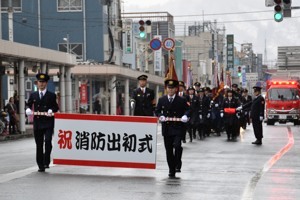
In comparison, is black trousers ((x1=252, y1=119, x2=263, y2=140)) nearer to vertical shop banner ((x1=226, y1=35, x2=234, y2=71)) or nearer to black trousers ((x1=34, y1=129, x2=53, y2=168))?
black trousers ((x1=34, y1=129, x2=53, y2=168))

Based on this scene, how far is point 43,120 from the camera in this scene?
48.2ft

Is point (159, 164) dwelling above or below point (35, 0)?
below

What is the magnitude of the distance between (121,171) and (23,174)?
6.34 feet

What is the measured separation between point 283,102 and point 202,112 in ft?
58.8

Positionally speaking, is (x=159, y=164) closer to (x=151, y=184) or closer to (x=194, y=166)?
(x=194, y=166)

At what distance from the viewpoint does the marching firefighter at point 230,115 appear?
2716cm

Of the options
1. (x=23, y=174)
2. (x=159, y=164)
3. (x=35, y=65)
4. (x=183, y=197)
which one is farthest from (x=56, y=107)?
(x=35, y=65)

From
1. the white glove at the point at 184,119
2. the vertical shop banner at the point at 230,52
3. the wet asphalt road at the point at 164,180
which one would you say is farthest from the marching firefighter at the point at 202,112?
the vertical shop banner at the point at 230,52

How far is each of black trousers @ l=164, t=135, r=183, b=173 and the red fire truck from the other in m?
30.9

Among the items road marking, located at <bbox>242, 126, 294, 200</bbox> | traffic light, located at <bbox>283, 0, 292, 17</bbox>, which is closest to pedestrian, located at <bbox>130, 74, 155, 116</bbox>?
road marking, located at <bbox>242, 126, 294, 200</bbox>

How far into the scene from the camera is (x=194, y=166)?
619 inches

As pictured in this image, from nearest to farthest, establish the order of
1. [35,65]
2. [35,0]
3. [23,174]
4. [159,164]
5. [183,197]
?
[183,197]
[23,174]
[159,164]
[35,65]
[35,0]

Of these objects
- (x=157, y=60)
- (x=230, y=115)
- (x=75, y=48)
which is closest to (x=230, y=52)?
(x=157, y=60)

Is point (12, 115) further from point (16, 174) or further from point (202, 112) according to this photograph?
point (16, 174)
